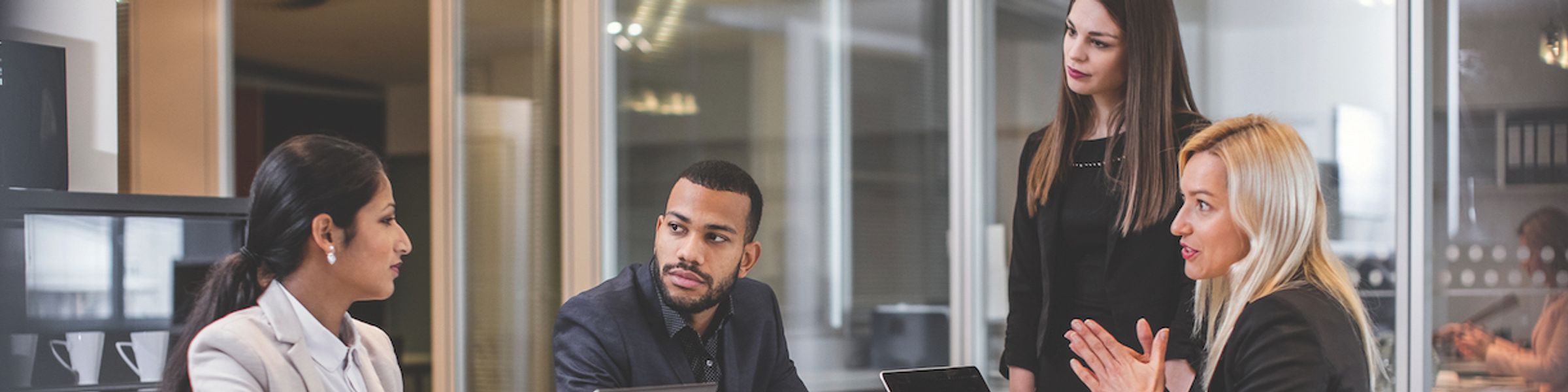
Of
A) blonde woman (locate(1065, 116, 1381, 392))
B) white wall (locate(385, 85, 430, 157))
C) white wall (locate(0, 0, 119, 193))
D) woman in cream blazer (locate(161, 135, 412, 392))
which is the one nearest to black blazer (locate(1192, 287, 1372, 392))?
blonde woman (locate(1065, 116, 1381, 392))

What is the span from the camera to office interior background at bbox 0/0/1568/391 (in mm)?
2885

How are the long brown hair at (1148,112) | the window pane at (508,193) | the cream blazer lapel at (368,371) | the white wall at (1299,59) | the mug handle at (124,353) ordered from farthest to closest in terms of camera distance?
the window pane at (508,193) < the mug handle at (124,353) < the white wall at (1299,59) < the long brown hair at (1148,112) < the cream blazer lapel at (368,371)

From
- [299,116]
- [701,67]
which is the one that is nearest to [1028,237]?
[701,67]

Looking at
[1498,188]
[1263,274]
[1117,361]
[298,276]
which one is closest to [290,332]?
[298,276]

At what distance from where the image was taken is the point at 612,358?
2.18m

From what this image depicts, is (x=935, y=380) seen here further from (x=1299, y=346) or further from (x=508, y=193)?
(x=508, y=193)

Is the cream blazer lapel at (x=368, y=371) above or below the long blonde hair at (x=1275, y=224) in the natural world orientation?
below

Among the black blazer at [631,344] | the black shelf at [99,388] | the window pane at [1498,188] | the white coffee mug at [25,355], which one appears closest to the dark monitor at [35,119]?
the white coffee mug at [25,355]

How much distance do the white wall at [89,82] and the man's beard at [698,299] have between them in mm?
1873

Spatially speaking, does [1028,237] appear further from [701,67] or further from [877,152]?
[701,67]

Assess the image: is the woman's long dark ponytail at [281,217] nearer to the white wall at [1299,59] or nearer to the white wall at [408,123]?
the white wall at [1299,59]

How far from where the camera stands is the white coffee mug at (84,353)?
305cm

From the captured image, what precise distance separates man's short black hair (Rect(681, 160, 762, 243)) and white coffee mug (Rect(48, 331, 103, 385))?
1.75m

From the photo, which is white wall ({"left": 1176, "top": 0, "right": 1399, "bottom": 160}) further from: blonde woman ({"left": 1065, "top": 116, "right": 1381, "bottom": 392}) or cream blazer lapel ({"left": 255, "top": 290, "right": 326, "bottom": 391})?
cream blazer lapel ({"left": 255, "top": 290, "right": 326, "bottom": 391})
